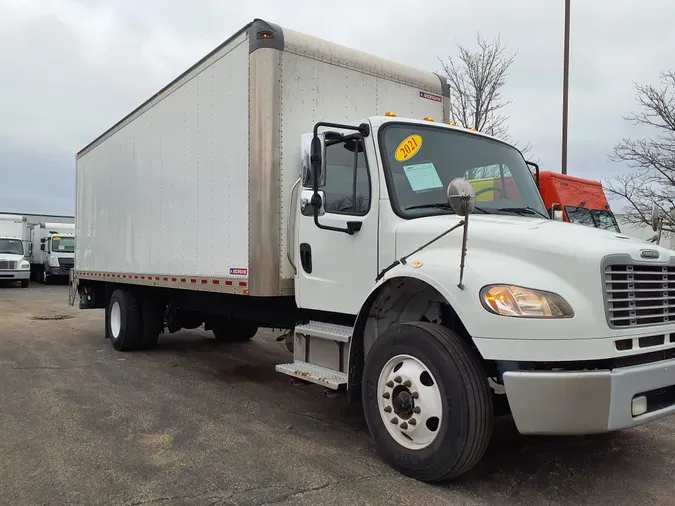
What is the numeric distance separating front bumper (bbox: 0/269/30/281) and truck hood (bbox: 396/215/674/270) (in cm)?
2722

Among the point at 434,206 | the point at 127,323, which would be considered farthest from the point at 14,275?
the point at 434,206

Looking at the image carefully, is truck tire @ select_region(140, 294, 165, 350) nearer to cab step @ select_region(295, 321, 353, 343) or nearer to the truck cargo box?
the truck cargo box

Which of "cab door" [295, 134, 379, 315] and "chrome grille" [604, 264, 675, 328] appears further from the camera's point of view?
"cab door" [295, 134, 379, 315]

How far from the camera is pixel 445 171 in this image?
446 centimetres

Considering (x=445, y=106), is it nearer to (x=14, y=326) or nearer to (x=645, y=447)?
(x=645, y=447)

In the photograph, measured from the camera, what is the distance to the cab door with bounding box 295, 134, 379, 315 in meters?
4.36

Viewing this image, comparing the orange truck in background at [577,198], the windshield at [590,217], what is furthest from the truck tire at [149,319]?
the windshield at [590,217]

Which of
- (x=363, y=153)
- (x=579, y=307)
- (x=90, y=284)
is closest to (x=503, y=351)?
(x=579, y=307)

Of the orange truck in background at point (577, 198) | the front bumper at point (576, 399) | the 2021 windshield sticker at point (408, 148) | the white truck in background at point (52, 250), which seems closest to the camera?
the front bumper at point (576, 399)

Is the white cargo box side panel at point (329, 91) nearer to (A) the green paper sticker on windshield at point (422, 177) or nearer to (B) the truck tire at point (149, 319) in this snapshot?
(A) the green paper sticker on windshield at point (422, 177)

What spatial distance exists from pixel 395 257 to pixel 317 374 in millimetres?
1200

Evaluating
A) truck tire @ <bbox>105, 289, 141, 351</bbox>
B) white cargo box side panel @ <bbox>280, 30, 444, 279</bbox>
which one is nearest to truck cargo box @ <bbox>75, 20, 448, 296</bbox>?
white cargo box side panel @ <bbox>280, 30, 444, 279</bbox>

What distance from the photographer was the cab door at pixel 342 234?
14.3ft

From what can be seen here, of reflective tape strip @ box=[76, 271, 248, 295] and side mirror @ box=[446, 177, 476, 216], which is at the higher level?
side mirror @ box=[446, 177, 476, 216]
